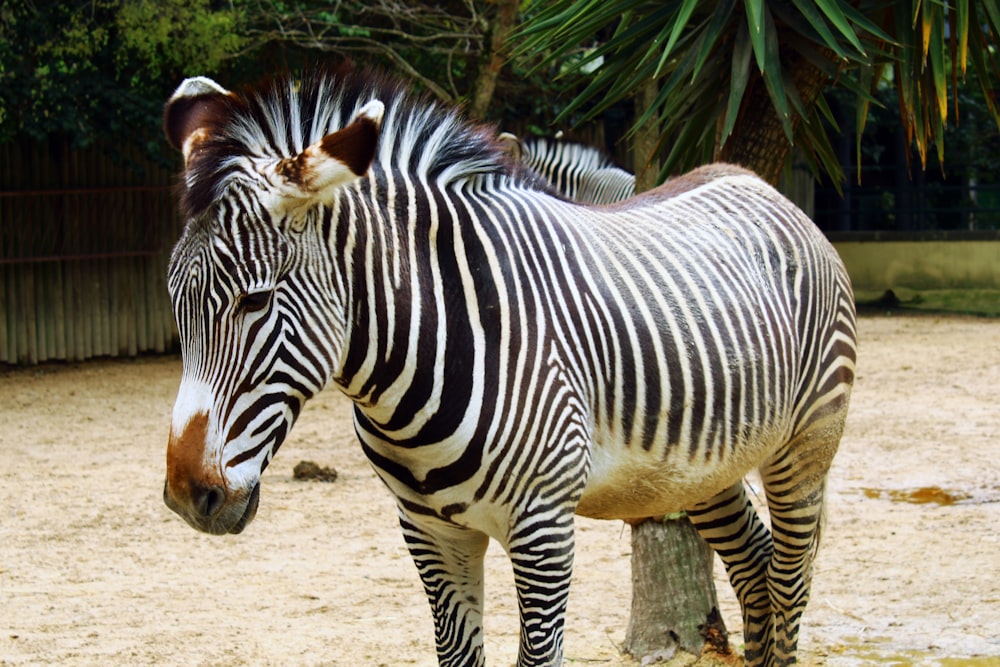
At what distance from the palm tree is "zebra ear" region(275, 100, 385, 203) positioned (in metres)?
1.94

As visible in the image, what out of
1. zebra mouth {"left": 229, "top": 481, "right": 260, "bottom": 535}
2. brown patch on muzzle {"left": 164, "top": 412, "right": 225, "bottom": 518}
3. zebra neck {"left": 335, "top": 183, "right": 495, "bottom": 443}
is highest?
zebra neck {"left": 335, "top": 183, "right": 495, "bottom": 443}

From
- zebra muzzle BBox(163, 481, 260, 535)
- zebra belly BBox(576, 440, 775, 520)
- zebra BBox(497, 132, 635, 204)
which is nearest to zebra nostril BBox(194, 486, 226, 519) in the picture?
zebra muzzle BBox(163, 481, 260, 535)

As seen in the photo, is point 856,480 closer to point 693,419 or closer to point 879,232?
point 693,419

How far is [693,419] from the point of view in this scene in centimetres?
348

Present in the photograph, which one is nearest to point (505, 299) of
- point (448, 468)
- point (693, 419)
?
point (448, 468)

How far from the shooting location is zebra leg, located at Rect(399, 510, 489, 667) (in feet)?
11.3

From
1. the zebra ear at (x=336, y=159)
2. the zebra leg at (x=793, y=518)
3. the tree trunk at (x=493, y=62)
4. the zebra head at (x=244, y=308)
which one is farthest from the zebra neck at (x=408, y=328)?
the tree trunk at (x=493, y=62)

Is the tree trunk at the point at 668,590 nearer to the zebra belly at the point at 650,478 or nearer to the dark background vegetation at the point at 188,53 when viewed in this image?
the zebra belly at the point at 650,478

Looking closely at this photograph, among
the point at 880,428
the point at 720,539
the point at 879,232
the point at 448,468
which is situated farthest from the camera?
the point at 879,232

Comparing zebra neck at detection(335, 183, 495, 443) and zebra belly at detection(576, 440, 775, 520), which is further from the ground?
zebra neck at detection(335, 183, 495, 443)

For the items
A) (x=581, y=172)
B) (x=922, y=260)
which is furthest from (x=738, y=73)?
(x=922, y=260)

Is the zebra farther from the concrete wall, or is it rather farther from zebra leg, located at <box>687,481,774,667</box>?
the concrete wall

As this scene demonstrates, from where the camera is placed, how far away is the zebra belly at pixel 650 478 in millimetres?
3322

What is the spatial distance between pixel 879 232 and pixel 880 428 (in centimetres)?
1002
